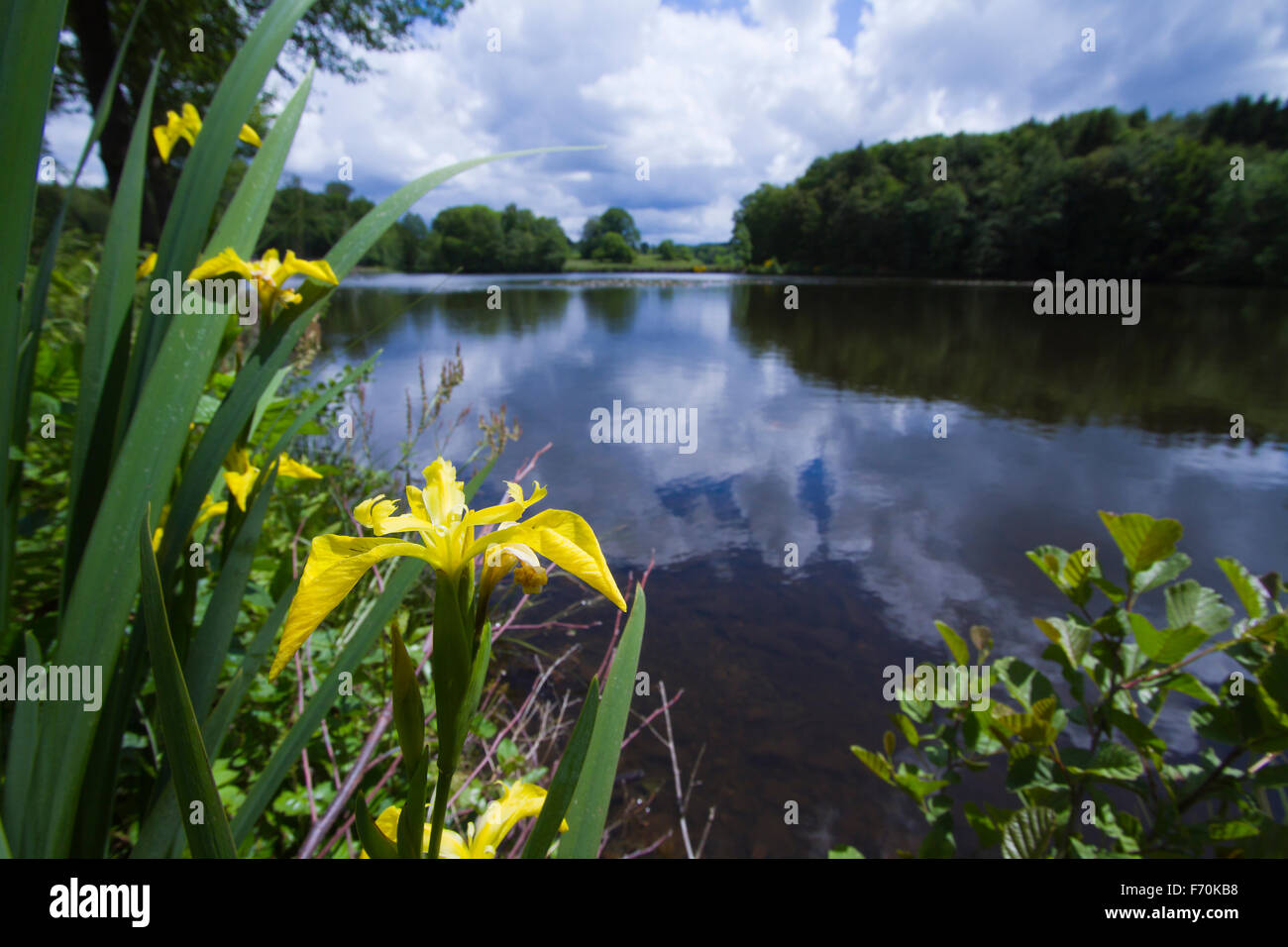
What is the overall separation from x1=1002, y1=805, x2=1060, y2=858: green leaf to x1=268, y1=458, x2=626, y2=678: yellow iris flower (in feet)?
3.77

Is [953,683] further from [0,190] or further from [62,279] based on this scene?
[62,279]

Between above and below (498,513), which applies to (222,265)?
above

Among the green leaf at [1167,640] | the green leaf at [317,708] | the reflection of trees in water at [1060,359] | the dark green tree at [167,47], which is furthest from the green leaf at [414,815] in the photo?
the reflection of trees in water at [1060,359]

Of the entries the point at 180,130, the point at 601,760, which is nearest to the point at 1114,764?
the point at 601,760

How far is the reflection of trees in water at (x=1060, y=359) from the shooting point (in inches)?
280

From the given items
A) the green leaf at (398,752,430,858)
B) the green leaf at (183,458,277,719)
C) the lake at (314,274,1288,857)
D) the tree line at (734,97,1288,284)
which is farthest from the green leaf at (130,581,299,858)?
the tree line at (734,97,1288,284)

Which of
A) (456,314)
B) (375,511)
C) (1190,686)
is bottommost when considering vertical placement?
(1190,686)

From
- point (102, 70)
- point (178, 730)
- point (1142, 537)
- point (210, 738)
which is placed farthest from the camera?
point (102, 70)

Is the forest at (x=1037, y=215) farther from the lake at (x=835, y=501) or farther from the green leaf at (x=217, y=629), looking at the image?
the green leaf at (x=217, y=629)

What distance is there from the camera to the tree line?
2938 centimetres

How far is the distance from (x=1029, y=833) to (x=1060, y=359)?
11.8m

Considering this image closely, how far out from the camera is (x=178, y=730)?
1.15 feet

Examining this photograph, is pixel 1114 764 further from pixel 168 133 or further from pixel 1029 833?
pixel 168 133

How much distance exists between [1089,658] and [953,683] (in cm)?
33
